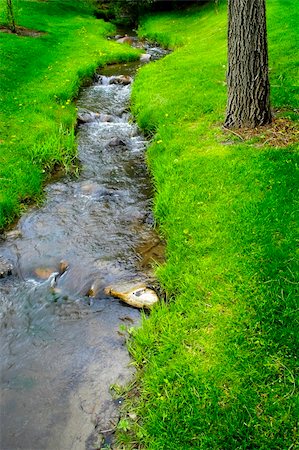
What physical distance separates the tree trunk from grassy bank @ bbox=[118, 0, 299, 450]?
0.50 metres

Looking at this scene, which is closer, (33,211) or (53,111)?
(33,211)

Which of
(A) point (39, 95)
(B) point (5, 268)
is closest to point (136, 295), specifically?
(B) point (5, 268)

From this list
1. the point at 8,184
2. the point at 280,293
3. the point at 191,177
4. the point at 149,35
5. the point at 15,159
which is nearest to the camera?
the point at 280,293

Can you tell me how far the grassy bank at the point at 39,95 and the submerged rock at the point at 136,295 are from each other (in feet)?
9.50

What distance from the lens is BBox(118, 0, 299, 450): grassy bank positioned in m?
4.03

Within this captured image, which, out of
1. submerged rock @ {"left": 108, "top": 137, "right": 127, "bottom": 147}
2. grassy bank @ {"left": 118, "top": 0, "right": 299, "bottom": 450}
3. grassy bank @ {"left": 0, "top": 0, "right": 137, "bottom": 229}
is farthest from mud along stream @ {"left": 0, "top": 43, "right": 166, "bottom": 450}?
grassy bank @ {"left": 0, "top": 0, "right": 137, "bottom": 229}

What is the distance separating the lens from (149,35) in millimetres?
26656

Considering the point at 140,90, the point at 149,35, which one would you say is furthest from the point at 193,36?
the point at 140,90

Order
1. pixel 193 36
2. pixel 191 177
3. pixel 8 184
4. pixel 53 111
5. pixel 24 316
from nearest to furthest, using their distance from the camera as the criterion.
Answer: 1. pixel 24 316
2. pixel 191 177
3. pixel 8 184
4. pixel 53 111
5. pixel 193 36

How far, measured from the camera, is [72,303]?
6.07m

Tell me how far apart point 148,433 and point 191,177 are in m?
4.96

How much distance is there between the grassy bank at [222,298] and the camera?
4.03 meters

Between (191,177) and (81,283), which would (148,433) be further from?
(191,177)

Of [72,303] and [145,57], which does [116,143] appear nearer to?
[72,303]
